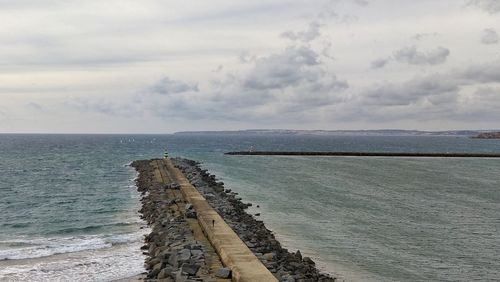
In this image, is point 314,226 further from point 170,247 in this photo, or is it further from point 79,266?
point 79,266

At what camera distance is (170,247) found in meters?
17.5

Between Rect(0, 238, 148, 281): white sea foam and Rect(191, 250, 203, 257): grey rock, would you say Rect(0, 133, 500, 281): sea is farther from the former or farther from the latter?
Rect(191, 250, 203, 257): grey rock

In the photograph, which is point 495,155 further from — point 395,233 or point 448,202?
point 395,233

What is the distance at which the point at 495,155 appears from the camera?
93.2m

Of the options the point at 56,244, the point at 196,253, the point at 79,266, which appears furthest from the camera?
the point at 56,244

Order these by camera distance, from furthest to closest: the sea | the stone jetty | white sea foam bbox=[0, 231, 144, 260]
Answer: white sea foam bbox=[0, 231, 144, 260] → the sea → the stone jetty

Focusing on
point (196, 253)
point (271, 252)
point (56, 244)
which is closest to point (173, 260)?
point (196, 253)

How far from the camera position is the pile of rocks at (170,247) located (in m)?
14.6

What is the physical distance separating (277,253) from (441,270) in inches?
224

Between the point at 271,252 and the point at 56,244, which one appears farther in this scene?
the point at 56,244

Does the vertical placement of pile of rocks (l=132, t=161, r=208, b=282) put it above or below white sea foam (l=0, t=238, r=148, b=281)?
above

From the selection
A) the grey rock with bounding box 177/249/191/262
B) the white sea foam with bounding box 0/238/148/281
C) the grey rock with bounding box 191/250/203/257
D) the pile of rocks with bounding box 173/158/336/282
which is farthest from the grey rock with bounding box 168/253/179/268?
the pile of rocks with bounding box 173/158/336/282

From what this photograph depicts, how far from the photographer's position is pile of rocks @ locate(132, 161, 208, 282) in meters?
14.6

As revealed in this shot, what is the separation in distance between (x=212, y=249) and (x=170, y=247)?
4.64 feet
